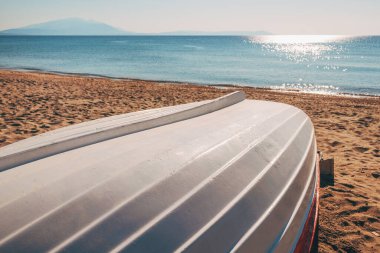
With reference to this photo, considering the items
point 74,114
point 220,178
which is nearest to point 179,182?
point 220,178

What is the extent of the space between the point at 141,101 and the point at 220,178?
8.76 m

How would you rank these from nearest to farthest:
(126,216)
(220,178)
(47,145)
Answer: (126,216)
(220,178)
(47,145)

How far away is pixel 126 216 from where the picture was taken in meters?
1.46

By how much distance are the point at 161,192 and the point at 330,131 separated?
254 inches

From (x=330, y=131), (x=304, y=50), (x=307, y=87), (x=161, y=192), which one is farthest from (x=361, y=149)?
(x=304, y=50)

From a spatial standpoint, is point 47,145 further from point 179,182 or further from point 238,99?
point 238,99

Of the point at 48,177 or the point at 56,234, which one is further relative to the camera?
the point at 48,177

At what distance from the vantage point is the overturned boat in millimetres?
1364

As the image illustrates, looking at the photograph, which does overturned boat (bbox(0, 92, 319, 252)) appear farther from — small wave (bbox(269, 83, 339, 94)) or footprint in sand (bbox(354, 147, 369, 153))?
small wave (bbox(269, 83, 339, 94))

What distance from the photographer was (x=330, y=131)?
7160 millimetres

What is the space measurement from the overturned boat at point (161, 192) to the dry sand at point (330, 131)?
91 centimetres

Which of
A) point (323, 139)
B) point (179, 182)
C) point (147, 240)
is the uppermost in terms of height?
point (179, 182)

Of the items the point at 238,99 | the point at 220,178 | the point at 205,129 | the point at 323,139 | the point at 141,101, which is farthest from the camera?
the point at 141,101

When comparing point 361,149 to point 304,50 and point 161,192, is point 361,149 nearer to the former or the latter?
point 161,192
